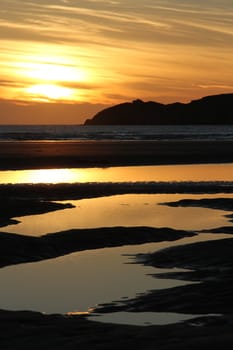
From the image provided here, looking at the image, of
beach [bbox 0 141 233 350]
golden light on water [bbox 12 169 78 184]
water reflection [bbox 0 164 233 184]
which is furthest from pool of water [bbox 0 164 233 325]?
golden light on water [bbox 12 169 78 184]

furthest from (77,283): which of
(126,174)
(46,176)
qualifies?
(126,174)

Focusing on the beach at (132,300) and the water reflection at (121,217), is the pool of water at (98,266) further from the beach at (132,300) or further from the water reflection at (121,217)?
the beach at (132,300)

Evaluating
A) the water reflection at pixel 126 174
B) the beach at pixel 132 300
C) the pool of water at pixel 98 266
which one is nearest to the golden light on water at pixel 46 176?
the water reflection at pixel 126 174

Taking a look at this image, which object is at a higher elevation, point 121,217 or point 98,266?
point 121,217

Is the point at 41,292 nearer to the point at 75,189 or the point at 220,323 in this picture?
the point at 220,323

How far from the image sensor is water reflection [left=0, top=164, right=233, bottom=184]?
153ft

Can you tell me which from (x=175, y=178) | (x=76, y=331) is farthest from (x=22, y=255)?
(x=175, y=178)

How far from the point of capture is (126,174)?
170 ft

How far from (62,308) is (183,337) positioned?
3.49 meters

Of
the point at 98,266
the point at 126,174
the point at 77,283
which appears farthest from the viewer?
the point at 126,174

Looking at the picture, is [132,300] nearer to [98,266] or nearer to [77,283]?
[77,283]

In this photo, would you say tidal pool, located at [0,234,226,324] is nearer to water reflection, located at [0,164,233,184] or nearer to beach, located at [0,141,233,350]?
beach, located at [0,141,233,350]

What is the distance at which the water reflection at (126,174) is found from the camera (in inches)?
1841

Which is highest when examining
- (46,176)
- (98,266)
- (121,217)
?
(46,176)
